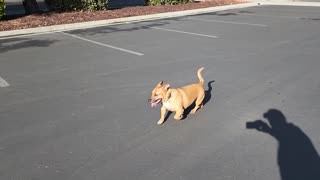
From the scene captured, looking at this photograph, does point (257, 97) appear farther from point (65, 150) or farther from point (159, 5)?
point (159, 5)

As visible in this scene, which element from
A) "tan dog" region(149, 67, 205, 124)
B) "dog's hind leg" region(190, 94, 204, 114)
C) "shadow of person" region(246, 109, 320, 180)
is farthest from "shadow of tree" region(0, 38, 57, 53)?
"shadow of person" region(246, 109, 320, 180)

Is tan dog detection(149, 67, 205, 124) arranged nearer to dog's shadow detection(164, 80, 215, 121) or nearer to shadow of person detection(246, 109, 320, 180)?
dog's shadow detection(164, 80, 215, 121)

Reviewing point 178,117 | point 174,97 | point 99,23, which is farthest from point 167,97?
point 99,23

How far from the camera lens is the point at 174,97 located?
4746 millimetres

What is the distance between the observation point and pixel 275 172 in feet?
12.7

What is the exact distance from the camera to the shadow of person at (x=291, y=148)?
3869 millimetres

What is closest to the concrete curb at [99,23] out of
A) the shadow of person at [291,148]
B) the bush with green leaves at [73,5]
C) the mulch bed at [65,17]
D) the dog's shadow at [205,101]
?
the mulch bed at [65,17]

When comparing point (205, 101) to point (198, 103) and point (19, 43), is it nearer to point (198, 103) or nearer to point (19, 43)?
point (198, 103)

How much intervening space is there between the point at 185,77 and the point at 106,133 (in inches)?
113

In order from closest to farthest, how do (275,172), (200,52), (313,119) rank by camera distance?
(275,172) < (313,119) < (200,52)

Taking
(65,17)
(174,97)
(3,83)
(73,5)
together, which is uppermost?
(73,5)

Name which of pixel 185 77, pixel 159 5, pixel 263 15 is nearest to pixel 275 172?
pixel 185 77

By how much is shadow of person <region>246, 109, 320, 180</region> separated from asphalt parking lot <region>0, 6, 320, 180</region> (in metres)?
0.01

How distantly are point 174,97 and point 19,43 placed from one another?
7.47 m
